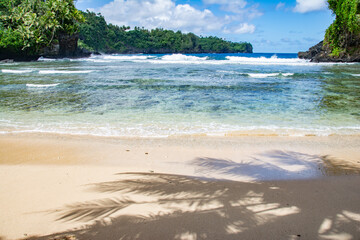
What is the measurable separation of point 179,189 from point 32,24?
50.8 meters

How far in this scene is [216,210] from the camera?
2949 millimetres

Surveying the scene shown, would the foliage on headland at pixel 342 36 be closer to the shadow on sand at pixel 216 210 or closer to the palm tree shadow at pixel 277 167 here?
the palm tree shadow at pixel 277 167

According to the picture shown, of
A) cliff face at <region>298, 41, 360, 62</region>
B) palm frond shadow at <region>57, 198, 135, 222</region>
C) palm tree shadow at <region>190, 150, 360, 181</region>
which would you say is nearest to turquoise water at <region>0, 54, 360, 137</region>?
palm tree shadow at <region>190, 150, 360, 181</region>

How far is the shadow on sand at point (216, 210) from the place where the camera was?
8.36 ft

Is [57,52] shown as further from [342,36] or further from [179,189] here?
[179,189]

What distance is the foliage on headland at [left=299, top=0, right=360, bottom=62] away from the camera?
35.2 meters

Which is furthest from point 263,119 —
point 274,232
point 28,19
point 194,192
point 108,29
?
point 108,29

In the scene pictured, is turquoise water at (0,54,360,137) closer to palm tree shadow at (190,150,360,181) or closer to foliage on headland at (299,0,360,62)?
palm tree shadow at (190,150,360,181)

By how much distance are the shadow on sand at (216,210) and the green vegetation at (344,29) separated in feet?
131

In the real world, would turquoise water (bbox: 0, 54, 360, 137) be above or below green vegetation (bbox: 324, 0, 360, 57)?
below

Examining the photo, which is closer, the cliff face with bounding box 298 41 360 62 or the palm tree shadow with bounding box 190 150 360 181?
the palm tree shadow with bounding box 190 150 360 181

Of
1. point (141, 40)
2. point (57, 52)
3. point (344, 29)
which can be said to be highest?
point (141, 40)

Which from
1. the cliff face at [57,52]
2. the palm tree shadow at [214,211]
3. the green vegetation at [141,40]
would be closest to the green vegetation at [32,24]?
the cliff face at [57,52]

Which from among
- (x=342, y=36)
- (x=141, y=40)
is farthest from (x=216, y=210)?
(x=141, y=40)
